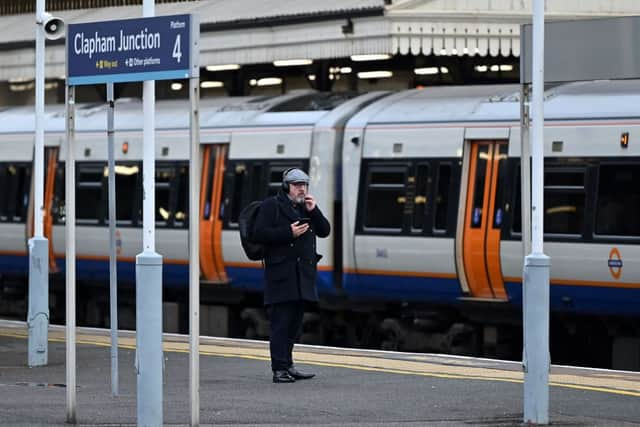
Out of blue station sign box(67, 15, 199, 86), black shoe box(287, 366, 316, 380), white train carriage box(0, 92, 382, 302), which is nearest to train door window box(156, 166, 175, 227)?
white train carriage box(0, 92, 382, 302)

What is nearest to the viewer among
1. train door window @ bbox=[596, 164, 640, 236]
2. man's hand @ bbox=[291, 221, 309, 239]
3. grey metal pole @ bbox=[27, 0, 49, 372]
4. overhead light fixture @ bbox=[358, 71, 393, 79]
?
man's hand @ bbox=[291, 221, 309, 239]

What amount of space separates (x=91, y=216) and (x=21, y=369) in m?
8.05

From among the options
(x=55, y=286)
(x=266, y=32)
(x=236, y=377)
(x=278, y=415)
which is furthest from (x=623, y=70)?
(x=55, y=286)

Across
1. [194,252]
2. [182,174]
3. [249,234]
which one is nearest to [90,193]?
[182,174]

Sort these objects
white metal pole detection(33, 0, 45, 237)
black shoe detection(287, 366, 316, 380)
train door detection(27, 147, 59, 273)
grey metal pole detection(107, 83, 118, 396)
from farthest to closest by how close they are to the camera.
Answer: train door detection(27, 147, 59, 273), white metal pole detection(33, 0, 45, 237), black shoe detection(287, 366, 316, 380), grey metal pole detection(107, 83, 118, 396)

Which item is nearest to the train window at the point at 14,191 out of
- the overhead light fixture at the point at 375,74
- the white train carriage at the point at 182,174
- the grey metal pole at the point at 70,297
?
the white train carriage at the point at 182,174

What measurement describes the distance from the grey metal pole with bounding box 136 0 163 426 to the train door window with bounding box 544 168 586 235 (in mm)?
7768

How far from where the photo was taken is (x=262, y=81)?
25250 mm

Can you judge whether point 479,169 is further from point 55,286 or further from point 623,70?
point 55,286

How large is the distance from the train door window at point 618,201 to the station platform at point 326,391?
277 cm

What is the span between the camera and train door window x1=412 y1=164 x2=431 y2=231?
18.1 meters

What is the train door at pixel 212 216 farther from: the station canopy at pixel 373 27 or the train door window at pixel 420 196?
the train door window at pixel 420 196

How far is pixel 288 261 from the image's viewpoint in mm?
12727

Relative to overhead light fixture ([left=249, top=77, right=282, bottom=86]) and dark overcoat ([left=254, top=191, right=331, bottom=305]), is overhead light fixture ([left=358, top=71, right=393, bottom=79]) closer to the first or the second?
overhead light fixture ([left=249, top=77, right=282, bottom=86])
